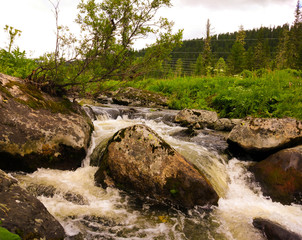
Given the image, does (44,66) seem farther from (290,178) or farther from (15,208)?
(290,178)

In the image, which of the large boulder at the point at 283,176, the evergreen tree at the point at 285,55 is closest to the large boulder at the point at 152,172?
the large boulder at the point at 283,176

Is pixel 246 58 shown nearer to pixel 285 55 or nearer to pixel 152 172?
pixel 285 55

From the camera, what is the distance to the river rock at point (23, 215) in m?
1.95

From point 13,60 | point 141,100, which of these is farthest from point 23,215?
point 141,100

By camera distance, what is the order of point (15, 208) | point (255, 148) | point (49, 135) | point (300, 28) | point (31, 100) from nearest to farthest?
point (15, 208)
point (49, 135)
point (31, 100)
point (255, 148)
point (300, 28)

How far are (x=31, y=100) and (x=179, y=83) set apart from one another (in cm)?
1076

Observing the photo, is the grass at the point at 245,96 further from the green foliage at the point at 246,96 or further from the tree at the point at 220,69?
the tree at the point at 220,69

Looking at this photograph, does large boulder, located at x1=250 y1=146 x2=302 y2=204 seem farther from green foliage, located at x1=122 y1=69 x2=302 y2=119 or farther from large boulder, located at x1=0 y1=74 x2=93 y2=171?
large boulder, located at x1=0 y1=74 x2=93 y2=171

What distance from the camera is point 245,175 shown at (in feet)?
16.0

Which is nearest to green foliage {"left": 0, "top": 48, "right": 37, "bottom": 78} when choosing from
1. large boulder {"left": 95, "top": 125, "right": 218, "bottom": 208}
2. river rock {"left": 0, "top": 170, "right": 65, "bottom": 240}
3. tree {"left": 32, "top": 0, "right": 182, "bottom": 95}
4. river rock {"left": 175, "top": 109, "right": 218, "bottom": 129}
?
tree {"left": 32, "top": 0, "right": 182, "bottom": 95}

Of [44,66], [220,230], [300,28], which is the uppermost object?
[300,28]

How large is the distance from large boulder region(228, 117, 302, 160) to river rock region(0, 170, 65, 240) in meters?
4.67

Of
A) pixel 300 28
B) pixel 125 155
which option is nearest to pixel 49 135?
pixel 125 155

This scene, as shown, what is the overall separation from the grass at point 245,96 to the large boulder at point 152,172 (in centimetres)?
201
